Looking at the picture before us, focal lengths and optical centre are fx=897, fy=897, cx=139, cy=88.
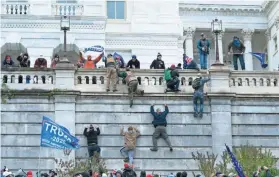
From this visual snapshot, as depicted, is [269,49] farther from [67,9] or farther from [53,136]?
[53,136]

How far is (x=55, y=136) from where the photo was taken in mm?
29656

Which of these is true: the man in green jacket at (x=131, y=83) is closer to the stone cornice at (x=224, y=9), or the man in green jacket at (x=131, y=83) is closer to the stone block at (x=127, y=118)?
the stone block at (x=127, y=118)

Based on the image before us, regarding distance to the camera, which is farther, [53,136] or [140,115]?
[140,115]

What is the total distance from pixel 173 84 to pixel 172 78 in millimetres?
277

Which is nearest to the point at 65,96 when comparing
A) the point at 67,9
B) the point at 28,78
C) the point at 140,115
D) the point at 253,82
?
the point at 28,78

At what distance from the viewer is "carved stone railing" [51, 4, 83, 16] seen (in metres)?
48.8

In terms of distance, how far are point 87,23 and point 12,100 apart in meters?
13.2

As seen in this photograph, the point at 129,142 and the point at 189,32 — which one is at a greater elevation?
the point at 189,32

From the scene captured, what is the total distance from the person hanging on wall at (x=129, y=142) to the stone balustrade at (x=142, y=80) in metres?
1.86

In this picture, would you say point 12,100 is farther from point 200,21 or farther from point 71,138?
point 200,21

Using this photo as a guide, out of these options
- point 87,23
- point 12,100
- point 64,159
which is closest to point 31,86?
point 12,100

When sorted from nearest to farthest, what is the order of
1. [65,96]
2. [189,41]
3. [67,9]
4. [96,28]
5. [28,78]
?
[65,96], [28,78], [96,28], [67,9], [189,41]

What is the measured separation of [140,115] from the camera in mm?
36188

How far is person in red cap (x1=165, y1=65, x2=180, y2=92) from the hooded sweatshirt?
246cm
